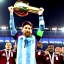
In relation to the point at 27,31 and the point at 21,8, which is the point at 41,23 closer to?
the point at 27,31

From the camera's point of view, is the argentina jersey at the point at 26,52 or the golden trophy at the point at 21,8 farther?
the golden trophy at the point at 21,8

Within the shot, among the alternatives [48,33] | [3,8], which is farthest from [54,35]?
[3,8]

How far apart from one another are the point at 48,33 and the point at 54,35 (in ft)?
0.71

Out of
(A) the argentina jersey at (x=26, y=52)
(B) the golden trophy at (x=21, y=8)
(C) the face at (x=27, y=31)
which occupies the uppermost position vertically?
(B) the golden trophy at (x=21, y=8)

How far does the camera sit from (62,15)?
26.5ft

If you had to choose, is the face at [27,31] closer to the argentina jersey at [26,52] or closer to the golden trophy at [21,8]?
the argentina jersey at [26,52]

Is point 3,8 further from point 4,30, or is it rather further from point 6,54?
point 6,54

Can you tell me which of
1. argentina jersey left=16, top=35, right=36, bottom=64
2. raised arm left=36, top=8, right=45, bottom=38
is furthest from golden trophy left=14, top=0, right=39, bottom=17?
argentina jersey left=16, top=35, right=36, bottom=64

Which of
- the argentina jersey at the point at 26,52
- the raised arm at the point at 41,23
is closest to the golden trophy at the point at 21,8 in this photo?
the raised arm at the point at 41,23

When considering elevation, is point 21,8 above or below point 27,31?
above

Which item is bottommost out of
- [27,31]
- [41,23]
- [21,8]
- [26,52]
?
[26,52]

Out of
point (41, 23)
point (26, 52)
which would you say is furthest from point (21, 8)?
point (26, 52)

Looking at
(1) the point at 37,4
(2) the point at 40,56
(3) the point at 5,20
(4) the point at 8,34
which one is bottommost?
(2) the point at 40,56

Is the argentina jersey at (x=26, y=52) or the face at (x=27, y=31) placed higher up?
the face at (x=27, y=31)
